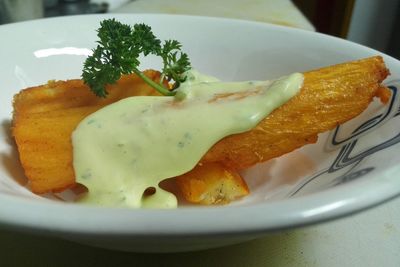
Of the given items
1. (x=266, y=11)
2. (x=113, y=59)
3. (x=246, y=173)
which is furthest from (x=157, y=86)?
(x=266, y=11)

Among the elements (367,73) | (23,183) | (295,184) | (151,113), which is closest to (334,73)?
(367,73)

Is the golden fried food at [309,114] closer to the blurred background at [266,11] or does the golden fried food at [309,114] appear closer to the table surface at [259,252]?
the table surface at [259,252]

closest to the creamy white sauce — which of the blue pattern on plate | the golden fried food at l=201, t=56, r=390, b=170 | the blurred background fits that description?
the golden fried food at l=201, t=56, r=390, b=170

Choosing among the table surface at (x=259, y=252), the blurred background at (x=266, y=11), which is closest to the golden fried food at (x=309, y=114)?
the table surface at (x=259, y=252)

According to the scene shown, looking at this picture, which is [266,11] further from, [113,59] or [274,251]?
[274,251]

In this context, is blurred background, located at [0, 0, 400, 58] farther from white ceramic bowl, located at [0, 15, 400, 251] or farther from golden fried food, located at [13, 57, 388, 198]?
golden fried food, located at [13, 57, 388, 198]
